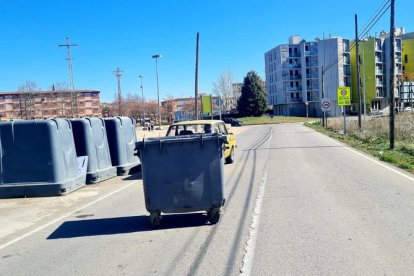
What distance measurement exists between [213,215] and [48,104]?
265ft

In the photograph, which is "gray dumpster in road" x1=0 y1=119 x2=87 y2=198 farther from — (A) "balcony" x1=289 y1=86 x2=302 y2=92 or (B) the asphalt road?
(A) "balcony" x1=289 y1=86 x2=302 y2=92

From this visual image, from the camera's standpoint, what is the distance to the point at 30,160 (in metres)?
10.4

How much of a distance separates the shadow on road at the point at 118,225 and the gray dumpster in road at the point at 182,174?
0.32 meters

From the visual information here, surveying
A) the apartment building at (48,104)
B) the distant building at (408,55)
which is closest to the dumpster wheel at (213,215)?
the apartment building at (48,104)

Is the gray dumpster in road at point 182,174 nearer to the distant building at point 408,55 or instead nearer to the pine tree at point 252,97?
the pine tree at point 252,97

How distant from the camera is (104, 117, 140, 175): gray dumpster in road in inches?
534

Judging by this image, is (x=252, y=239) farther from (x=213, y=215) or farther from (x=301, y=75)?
(x=301, y=75)

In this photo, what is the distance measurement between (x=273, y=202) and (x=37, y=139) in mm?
6102

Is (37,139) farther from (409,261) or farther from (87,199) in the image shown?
(409,261)

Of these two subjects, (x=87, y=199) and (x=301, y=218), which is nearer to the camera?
(x=301, y=218)

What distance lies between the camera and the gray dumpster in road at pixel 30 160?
407 inches

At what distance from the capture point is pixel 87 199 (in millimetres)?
9945

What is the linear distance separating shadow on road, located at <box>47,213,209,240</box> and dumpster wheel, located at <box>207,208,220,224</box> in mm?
118

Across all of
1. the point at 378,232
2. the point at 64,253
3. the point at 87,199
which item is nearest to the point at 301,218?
the point at 378,232
